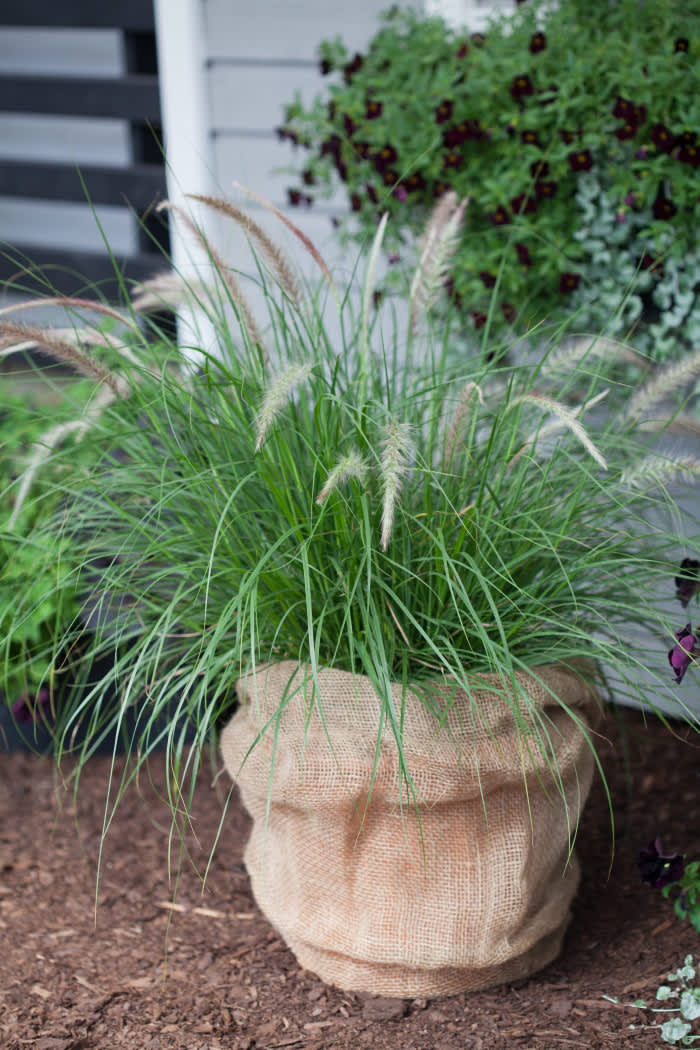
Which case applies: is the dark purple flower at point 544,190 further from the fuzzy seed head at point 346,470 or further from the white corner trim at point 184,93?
the white corner trim at point 184,93

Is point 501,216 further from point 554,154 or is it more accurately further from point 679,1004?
point 679,1004

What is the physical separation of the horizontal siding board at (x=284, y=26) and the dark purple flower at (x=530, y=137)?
44.6 inches

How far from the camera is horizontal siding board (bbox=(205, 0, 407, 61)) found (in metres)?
3.19

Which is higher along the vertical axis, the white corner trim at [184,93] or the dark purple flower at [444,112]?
the white corner trim at [184,93]

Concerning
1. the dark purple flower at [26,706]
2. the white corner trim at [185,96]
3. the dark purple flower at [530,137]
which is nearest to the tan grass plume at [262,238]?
the dark purple flower at [530,137]

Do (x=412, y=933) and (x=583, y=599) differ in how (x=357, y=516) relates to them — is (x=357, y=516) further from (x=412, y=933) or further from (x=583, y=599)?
(x=412, y=933)

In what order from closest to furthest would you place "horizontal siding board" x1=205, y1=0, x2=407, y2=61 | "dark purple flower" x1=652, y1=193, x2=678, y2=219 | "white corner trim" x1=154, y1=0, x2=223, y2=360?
"dark purple flower" x1=652, y1=193, x2=678, y2=219, "horizontal siding board" x1=205, y1=0, x2=407, y2=61, "white corner trim" x1=154, y1=0, x2=223, y2=360

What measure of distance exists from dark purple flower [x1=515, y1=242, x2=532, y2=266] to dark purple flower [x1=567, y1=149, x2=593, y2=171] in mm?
197

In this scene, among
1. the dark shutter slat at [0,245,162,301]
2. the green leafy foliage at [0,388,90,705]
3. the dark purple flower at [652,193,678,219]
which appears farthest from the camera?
the dark shutter slat at [0,245,162,301]

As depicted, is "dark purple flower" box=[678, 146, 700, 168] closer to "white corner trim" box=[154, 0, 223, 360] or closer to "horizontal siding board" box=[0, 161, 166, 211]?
"white corner trim" box=[154, 0, 223, 360]

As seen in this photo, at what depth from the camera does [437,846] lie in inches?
58.0

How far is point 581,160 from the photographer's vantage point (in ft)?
7.20

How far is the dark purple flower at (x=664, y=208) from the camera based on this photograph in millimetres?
2174

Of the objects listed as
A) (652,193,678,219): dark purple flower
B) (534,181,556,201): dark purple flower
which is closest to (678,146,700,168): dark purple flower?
(652,193,678,219): dark purple flower
